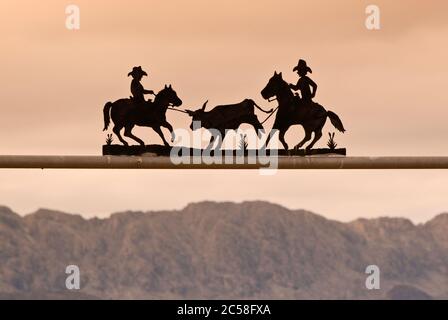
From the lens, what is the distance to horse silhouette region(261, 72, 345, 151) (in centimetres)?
5559

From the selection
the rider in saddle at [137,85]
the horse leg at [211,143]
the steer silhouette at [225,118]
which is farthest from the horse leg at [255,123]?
the rider in saddle at [137,85]

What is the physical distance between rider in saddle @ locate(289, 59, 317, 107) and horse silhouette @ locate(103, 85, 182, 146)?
14.3 feet

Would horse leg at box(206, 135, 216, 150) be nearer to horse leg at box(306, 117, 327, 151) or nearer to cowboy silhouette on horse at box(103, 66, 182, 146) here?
cowboy silhouette on horse at box(103, 66, 182, 146)

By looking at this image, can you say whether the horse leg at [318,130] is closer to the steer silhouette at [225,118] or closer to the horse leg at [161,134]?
the steer silhouette at [225,118]

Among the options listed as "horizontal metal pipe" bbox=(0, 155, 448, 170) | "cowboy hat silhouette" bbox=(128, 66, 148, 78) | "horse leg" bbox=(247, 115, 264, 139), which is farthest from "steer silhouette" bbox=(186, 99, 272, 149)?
"cowboy hat silhouette" bbox=(128, 66, 148, 78)

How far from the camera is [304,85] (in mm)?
55688

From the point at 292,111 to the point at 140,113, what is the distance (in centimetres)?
550

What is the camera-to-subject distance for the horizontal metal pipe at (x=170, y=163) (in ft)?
178

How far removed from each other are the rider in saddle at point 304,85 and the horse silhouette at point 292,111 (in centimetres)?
15

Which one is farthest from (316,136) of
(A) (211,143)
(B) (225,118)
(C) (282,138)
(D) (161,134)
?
(D) (161,134)

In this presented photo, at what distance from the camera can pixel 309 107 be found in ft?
183

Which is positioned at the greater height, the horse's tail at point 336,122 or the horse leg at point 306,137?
the horse's tail at point 336,122

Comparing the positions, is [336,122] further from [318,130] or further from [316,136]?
[316,136]
